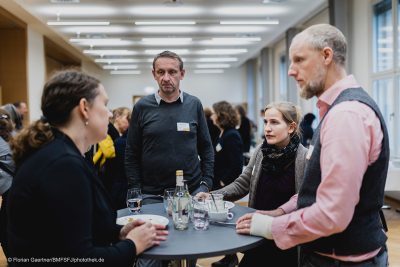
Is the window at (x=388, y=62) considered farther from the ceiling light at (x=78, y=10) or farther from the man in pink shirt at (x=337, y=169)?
the man in pink shirt at (x=337, y=169)

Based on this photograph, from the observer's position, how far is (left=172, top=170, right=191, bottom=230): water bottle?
1620mm

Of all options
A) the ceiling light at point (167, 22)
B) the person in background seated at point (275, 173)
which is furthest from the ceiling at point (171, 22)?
the person in background seated at point (275, 173)

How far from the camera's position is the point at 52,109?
1.19m

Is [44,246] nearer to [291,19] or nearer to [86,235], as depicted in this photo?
[86,235]

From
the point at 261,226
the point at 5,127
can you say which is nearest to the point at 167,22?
the point at 5,127

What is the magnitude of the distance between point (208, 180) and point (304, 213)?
138 centimetres

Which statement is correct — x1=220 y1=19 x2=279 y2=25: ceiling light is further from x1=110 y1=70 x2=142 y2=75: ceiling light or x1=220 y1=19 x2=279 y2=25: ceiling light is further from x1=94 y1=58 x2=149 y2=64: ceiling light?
x1=110 y1=70 x2=142 y2=75: ceiling light

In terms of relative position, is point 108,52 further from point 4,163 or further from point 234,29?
point 4,163

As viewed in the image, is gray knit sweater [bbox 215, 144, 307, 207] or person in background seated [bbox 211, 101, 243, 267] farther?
person in background seated [bbox 211, 101, 243, 267]

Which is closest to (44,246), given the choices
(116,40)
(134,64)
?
(116,40)

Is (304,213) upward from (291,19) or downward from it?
downward

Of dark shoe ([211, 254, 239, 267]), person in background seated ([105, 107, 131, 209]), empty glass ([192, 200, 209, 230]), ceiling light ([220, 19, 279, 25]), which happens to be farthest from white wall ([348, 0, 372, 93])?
empty glass ([192, 200, 209, 230])

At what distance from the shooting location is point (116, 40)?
30.4ft

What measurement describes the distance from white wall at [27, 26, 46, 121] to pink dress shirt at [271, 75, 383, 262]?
8.10m
